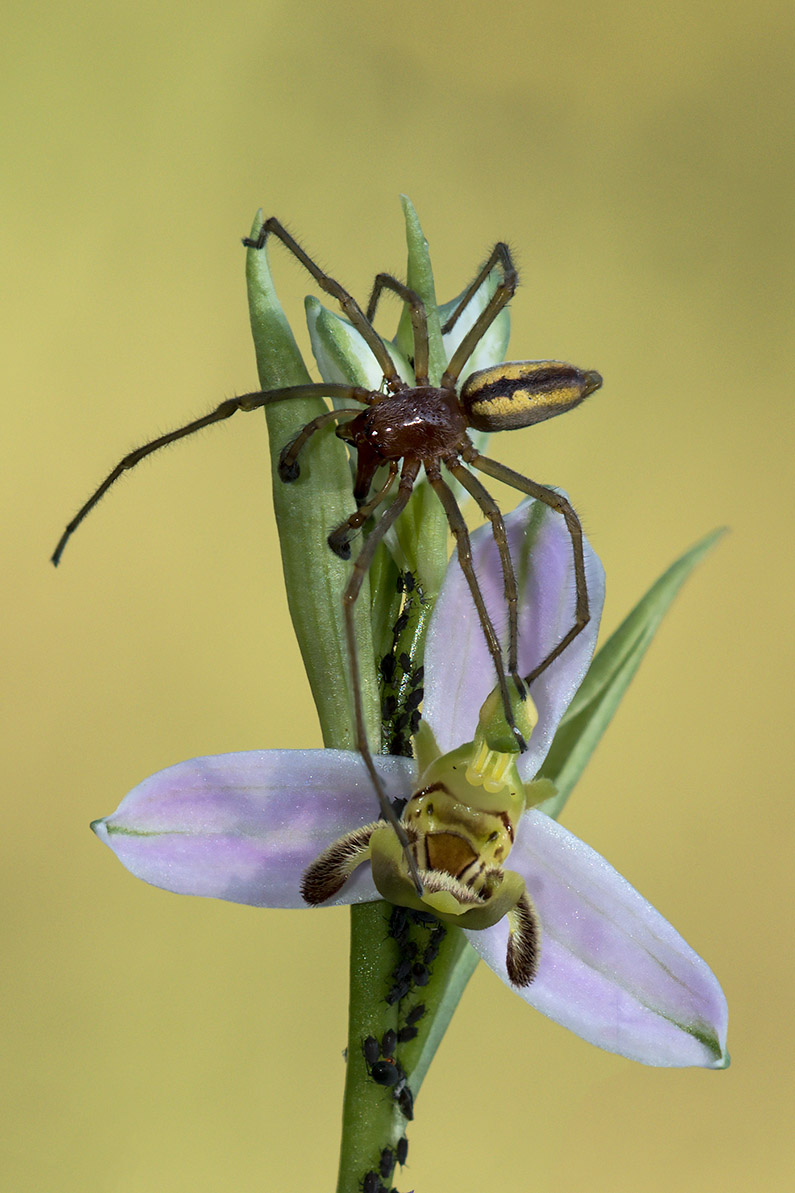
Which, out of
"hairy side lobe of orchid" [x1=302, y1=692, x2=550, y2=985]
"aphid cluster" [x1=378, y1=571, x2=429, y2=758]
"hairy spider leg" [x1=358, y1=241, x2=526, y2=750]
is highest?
"hairy spider leg" [x1=358, y1=241, x2=526, y2=750]

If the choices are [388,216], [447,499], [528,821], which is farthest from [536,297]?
[528,821]

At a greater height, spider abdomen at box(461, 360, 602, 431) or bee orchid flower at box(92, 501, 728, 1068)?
spider abdomen at box(461, 360, 602, 431)

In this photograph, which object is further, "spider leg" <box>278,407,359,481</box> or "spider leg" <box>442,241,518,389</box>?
"spider leg" <box>442,241,518,389</box>

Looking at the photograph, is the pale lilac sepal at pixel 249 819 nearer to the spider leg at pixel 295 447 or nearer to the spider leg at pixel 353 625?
the spider leg at pixel 353 625

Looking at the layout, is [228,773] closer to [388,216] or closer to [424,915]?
[424,915]

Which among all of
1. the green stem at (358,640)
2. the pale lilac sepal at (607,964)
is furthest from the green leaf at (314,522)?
the pale lilac sepal at (607,964)

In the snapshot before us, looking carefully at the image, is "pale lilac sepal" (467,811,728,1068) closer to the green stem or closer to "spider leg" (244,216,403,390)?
the green stem

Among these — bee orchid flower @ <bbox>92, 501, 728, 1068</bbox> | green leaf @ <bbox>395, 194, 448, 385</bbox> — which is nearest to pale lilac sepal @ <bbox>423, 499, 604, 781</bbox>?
bee orchid flower @ <bbox>92, 501, 728, 1068</bbox>
